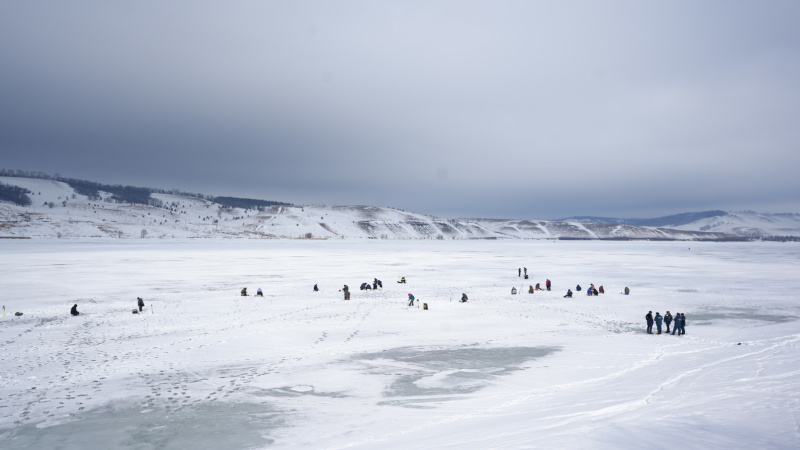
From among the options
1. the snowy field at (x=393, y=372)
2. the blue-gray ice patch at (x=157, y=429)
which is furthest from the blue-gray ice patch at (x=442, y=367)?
the blue-gray ice patch at (x=157, y=429)

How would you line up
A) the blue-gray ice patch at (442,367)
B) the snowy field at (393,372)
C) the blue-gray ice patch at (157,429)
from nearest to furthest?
1. the blue-gray ice patch at (157,429)
2. the snowy field at (393,372)
3. the blue-gray ice patch at (442,367)

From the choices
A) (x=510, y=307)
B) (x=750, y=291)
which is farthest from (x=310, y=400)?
(x=750, y=291)

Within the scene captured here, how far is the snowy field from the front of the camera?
9797 mm

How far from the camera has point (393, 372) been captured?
48.9 feet

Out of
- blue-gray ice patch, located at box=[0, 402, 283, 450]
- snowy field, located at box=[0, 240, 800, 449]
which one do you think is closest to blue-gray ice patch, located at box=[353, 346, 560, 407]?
snowy field, located at box=[0, 240, 800, 449]

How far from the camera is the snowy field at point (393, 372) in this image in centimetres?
980

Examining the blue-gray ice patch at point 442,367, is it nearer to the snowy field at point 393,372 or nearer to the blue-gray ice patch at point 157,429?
the snowy field at point 393,372

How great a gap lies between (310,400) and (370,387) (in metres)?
1.87

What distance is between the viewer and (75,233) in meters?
149

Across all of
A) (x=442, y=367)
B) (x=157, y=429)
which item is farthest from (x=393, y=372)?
(x=157, y=429)

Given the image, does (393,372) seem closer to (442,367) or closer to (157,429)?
(442,367)

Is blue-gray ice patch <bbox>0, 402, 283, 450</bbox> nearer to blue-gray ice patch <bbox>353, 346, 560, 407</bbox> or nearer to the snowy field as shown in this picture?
the snowy field

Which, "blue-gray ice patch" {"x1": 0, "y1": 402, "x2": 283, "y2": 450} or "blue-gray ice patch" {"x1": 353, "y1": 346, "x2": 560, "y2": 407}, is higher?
"blue-gray ice patch" {"x1": 353, "y1": 346, "x2": 560, "y2": 407}

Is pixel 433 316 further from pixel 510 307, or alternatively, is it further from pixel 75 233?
pixel 75 233
